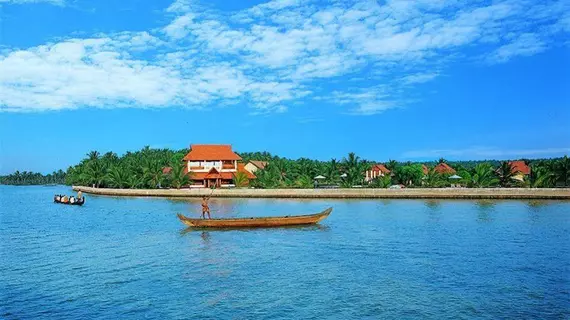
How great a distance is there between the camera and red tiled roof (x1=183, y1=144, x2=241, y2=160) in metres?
74.1

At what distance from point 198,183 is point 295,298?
199 ft

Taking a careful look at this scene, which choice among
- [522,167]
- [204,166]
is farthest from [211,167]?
[522,167]

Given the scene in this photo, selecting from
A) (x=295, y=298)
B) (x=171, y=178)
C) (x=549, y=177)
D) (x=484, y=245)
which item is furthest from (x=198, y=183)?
(x=295, y=298)

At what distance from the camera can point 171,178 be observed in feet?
238

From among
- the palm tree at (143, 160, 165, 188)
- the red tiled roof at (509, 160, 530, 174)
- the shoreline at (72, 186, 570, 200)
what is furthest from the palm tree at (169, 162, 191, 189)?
the red tiled roof at (509, 160, 530, 174)

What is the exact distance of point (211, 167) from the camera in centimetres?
Result: 7394

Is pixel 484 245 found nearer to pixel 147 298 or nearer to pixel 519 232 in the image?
pixel 519 232

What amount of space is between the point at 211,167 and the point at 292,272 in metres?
56.8

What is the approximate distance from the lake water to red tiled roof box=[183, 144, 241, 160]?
4156 cm

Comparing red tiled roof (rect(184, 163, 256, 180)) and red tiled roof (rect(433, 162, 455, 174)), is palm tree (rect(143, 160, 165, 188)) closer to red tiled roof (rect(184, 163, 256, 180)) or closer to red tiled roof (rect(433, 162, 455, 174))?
red tiled roof (rect(184, 163, 256, 180))

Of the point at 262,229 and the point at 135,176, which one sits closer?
the point at 262,229

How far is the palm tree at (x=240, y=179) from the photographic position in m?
70.3

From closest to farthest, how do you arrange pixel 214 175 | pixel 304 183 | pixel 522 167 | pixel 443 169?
pixel 304 183 < pixel 214 175 < pixel 443 169 < pixel 522 167

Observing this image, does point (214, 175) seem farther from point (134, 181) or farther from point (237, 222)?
point (237, 222)
